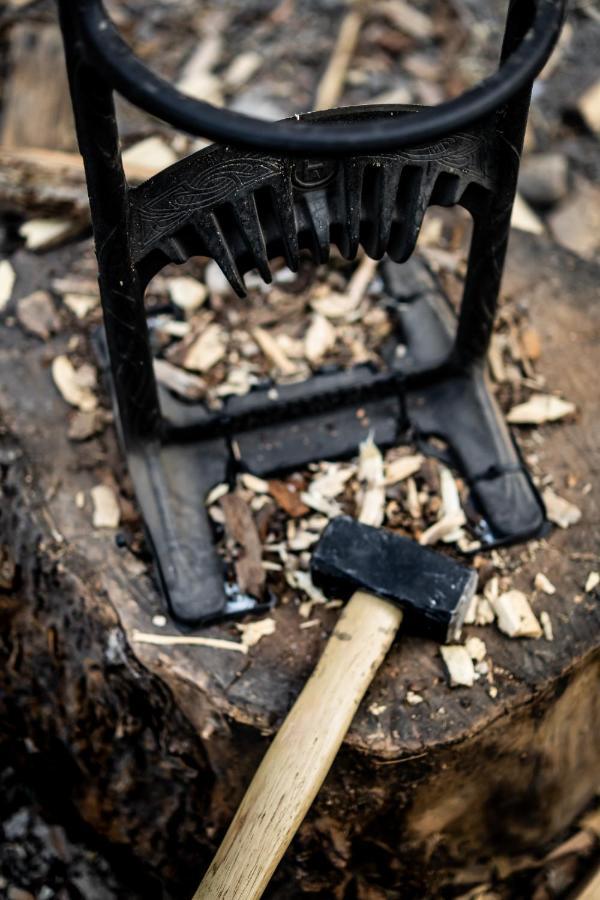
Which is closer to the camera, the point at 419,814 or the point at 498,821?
the point at 419,814

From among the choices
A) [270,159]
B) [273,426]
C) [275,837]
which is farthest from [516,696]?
[270,159]

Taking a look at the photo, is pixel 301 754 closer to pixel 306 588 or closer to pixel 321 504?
pixel 306 588

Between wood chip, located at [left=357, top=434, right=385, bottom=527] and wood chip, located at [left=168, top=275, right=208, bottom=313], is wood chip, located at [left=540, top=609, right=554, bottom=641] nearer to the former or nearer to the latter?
wood chip, located at [left=357, top=434, right=385, bottom=527]

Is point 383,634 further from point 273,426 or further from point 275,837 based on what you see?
point 273,426

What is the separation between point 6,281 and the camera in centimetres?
238

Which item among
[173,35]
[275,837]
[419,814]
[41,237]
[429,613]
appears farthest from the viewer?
[173,35]

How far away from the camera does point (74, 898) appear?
2146 millimetres

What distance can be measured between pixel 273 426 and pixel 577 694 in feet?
2.63

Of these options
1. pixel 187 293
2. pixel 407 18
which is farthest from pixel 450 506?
pixel 407 18

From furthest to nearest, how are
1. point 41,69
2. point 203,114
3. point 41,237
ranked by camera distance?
point 41,69, point 41,237, point 203,114

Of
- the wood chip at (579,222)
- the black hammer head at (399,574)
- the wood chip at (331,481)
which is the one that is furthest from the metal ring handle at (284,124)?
the wood chip at (579,222)

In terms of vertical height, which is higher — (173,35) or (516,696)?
(173,35)

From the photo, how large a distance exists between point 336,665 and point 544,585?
1.50 feet

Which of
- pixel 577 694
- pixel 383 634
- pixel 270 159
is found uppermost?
pixel 270 159
